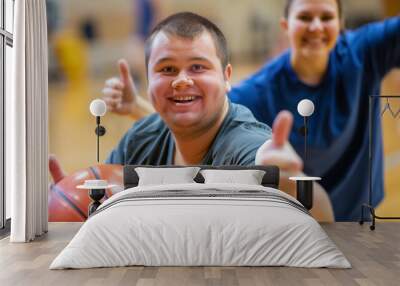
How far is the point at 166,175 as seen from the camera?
265 inches

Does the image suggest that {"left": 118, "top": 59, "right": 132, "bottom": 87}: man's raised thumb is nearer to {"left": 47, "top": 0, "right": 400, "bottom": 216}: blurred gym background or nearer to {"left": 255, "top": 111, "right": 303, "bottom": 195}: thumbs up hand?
{"left": 47, "top": 0, "right": 400, "bottom": 216}: blurred gym background

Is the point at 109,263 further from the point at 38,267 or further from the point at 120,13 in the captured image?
the point at 120,13

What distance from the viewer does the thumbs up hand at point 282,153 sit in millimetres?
7301

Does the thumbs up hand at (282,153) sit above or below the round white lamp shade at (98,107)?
below

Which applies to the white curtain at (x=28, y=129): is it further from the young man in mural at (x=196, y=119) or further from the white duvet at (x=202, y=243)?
the white duvet at (x=202, y=243)

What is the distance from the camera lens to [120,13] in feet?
24.7

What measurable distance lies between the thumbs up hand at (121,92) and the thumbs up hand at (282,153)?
5.72 ft

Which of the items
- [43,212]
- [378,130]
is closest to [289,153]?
[378,130]

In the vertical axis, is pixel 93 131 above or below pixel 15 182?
above

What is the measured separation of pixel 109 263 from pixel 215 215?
0.90 m

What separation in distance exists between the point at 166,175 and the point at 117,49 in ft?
6.11

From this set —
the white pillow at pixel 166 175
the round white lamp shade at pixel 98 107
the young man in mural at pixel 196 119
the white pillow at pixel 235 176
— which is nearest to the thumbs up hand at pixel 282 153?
the young man in mural at pixel 196 119

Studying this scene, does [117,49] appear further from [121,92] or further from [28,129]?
[28,129]

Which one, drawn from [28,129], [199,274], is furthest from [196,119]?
[199,274]
